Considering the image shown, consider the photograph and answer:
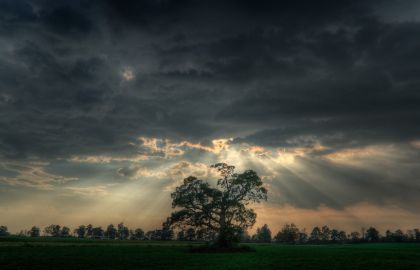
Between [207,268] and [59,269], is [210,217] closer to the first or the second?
[207,268]

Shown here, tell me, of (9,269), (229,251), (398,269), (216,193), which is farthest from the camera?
(216,193)

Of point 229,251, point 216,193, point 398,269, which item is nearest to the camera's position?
point 398,269

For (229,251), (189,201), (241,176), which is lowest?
(229,251)

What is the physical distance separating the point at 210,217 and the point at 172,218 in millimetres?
8499

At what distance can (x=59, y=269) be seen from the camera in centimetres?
2856

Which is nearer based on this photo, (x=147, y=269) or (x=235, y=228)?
(x=147, y=269)

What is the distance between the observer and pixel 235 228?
67562 mm

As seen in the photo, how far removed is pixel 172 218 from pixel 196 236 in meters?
6.53

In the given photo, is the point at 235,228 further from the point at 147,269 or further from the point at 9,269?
the point at 9,269

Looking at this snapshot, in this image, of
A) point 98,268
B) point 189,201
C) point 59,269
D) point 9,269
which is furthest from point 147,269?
point 189,201

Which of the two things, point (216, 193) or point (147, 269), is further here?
point (216, 193)

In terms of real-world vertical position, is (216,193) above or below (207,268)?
above

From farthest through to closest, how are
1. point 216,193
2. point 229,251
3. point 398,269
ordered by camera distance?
point 216,193, point 229,251, point 398,269

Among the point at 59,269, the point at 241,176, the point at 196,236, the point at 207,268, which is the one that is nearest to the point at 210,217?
the point at 196,236
